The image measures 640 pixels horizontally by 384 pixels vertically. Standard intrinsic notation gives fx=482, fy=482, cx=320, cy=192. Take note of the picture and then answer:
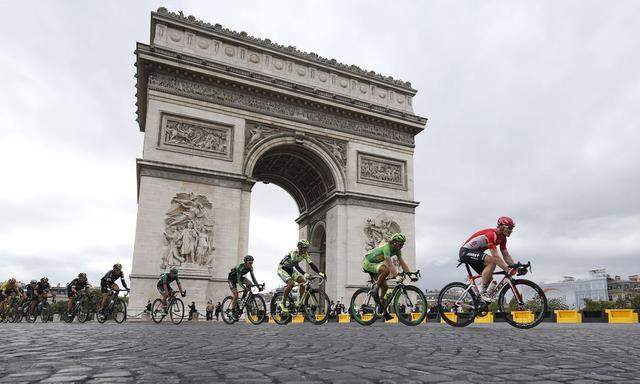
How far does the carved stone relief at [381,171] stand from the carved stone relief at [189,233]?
862 centimetres

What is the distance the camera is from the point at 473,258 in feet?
25.1

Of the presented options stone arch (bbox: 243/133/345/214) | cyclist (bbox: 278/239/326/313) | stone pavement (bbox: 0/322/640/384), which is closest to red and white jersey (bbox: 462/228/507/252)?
stone pavement (bbox: 0/322/640/384)

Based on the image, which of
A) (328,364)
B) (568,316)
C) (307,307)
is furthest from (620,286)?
(328,364)

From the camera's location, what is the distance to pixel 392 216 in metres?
25.6

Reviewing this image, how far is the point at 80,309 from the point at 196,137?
971 cm

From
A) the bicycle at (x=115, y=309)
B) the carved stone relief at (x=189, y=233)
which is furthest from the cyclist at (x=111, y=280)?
the carved stone relief at (x=189, y=233)

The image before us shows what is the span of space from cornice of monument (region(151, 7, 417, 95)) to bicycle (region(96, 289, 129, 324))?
1440cm

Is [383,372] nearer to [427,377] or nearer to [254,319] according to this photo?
[427,377]

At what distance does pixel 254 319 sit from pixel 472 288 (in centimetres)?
573

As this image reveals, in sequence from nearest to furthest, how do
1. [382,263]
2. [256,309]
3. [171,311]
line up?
[382,263] < [256,309] < [171,311]

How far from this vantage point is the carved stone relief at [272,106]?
22000mm

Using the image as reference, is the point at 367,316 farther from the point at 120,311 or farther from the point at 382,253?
the point at 120,311

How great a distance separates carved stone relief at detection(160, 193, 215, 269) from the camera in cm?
2002

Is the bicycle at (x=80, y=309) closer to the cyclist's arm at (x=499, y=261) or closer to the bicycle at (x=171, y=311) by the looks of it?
the bicycle at (x=171, y=311)
